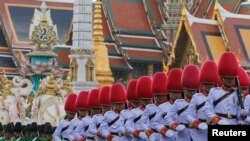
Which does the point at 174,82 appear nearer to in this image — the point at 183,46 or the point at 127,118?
the point at 127,118

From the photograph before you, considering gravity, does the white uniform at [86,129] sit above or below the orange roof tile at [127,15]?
below

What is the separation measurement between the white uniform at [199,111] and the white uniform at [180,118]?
0.40ft

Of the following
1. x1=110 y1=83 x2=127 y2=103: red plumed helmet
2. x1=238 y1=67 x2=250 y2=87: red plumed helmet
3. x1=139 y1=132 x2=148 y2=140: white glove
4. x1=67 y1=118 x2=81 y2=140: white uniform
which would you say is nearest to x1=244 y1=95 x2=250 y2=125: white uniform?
x1=238 y1=67 x2=250 y2=87: red plumed helmet

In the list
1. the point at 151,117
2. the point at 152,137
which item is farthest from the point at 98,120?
the point at 152,137

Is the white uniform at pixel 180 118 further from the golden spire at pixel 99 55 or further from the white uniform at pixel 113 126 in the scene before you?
the golden spire at pixel 99 55

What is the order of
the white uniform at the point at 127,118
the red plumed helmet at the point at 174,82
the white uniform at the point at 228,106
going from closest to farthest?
the white uniform at the point at 228,106 < the red plumed helmet at the point at 174,82 < the white uniform at the point at 127,118

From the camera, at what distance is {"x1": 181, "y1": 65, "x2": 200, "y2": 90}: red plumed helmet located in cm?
1276

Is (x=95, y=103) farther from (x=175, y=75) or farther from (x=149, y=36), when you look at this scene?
(x=149, y=36)

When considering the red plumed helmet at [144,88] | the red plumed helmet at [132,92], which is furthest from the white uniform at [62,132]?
the red plumed helmet at [144,88]

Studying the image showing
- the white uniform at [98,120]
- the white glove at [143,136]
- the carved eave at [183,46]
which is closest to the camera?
the white glove at [143,136]

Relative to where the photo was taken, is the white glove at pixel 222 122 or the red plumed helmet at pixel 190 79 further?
the red plumed helmet at pixel 190 79

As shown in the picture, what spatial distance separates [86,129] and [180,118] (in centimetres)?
456

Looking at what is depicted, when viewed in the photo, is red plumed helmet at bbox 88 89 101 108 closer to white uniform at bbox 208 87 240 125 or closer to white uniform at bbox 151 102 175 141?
white uniform at bbox 151 102 175 141

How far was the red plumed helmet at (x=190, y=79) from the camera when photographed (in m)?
12.8
